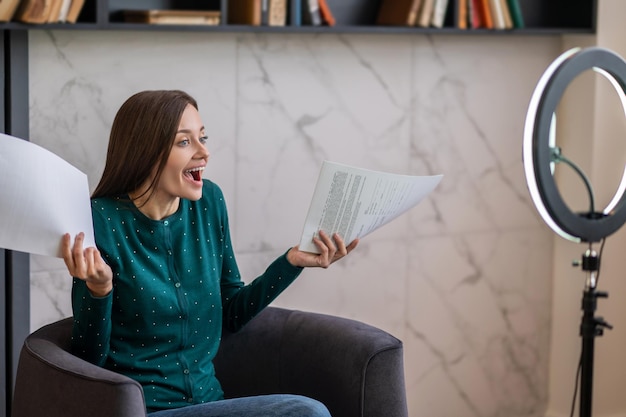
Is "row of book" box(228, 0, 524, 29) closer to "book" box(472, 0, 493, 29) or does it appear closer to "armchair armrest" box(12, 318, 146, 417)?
"book" box(472, 0, 493, 29)

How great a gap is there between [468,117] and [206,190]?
48.7 inches

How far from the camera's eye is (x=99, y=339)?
6.35 ft

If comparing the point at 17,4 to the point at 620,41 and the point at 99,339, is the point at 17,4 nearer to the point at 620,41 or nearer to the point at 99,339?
the point at 99,339

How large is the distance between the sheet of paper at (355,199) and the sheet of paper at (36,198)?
45cm

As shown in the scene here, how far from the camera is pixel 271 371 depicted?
2.25 metres

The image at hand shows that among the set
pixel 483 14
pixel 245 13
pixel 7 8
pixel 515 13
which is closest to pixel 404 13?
pixel 483 14

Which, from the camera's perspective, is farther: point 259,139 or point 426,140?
point 426,140

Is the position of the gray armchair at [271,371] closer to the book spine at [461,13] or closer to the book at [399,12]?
the book at [399,12]

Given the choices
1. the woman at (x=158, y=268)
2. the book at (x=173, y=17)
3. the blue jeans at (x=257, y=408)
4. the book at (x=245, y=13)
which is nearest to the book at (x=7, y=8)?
the book at (x=173, y=17)

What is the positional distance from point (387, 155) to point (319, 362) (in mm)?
1011

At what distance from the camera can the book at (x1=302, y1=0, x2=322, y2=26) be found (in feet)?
8.96

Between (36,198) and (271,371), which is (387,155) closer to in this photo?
(271,371)

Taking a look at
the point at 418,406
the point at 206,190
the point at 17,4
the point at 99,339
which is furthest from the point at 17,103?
the point at 418,406

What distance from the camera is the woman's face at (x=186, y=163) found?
6.57 ft
